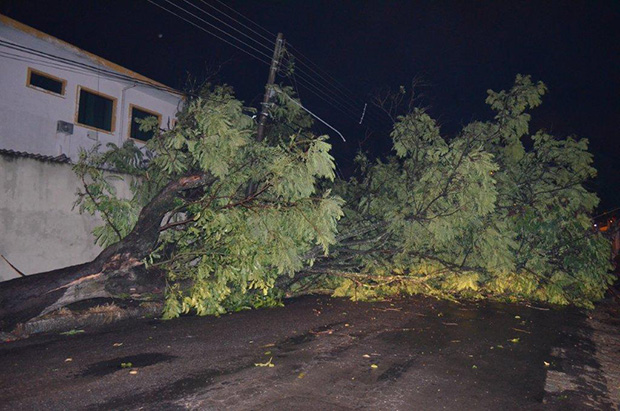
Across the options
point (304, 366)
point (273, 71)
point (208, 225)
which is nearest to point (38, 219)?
point (208, 225)

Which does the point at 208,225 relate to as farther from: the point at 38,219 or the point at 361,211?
the point at 361,211

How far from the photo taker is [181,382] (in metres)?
4.76

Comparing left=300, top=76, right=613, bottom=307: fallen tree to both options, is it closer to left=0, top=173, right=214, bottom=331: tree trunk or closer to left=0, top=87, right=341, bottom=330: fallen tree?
left=0, top=87, right=341, bottom=330: fallen tree

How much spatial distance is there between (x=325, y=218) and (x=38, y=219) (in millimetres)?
6235

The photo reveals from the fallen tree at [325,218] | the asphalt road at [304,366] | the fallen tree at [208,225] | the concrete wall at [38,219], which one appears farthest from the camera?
the concrete wall at [38,219]

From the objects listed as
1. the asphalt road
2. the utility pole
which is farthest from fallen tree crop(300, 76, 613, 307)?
the utility pole

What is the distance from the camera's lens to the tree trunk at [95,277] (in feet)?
22.8

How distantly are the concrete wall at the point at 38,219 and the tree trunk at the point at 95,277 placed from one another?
2.22 metres

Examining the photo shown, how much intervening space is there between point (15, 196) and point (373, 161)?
8.67 metres

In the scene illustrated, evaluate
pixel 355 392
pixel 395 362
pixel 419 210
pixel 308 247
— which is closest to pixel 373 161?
pixel 419 210

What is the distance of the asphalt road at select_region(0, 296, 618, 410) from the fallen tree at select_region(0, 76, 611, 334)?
95cm

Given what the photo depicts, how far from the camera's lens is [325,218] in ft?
23.9

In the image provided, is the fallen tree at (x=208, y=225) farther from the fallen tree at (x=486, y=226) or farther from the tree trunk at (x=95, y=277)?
the fallen tree at (x=486, y=226)

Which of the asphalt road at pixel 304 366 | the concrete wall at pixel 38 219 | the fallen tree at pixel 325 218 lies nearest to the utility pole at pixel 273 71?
the fallen tree at pixel 325 218
